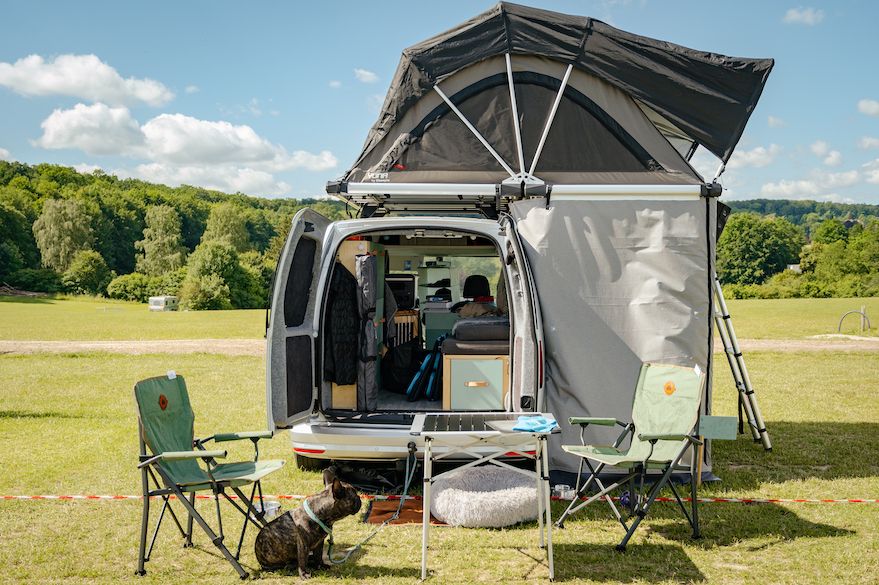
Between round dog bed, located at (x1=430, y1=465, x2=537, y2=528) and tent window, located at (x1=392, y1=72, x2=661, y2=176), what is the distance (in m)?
2.52

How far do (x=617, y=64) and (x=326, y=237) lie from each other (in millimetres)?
2603

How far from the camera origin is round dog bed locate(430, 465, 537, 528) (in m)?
4.75

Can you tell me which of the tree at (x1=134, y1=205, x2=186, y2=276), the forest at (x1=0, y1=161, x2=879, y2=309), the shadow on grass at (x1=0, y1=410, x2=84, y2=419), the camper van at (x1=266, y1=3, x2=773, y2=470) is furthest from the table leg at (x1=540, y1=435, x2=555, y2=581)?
the tree at (x1=134, y1=205, x2=186, y2=276)

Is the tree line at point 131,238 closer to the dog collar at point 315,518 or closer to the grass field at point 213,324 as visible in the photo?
the grass field at point 213,324

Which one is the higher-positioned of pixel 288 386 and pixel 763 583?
pixel 288 386

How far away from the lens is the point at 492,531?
4688mm

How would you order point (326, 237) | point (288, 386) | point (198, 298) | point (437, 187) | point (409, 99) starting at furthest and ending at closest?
point (198, 298) < point (409, 99) < point (437, 187) < point (326, 237) < point (288, 386)

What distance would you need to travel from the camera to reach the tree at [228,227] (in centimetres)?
6925

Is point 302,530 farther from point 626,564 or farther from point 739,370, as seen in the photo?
point 739,370

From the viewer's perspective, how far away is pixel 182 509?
16.8 feet

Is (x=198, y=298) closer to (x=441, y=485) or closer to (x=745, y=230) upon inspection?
(x=745, y=230)

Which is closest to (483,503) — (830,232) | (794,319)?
(794,319)

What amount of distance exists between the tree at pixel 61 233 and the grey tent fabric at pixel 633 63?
197ft

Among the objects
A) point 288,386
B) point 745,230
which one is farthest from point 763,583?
point 745,230
